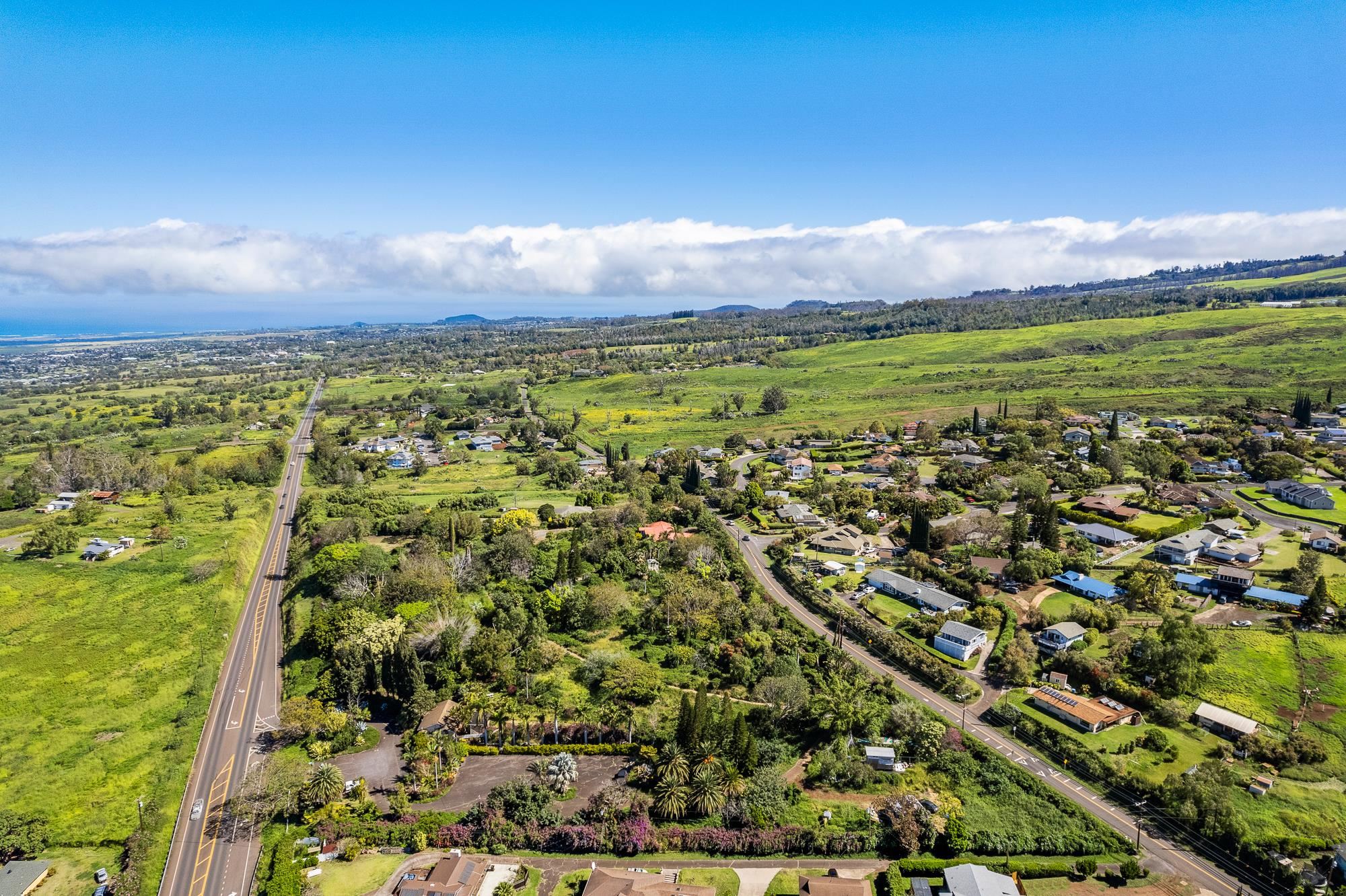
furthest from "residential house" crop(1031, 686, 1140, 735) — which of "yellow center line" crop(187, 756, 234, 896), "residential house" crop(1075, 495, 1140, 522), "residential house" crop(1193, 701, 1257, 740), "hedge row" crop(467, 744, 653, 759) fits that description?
"yellow center line" crop(187, 756, 234, 896)

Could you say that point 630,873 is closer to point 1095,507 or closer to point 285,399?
point 1095,507

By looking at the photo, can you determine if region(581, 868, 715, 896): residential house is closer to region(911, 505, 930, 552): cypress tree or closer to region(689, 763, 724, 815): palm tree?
region(689, 763, 724, 815): palm tree

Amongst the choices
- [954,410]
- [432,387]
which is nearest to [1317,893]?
[954,410]

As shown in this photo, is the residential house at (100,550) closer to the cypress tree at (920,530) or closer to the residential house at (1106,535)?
the cypress tree at (920,530)

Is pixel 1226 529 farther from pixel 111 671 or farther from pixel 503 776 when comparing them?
pixel 111 671

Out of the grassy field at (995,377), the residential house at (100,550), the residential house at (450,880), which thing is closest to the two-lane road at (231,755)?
the residential house at (450,880)
